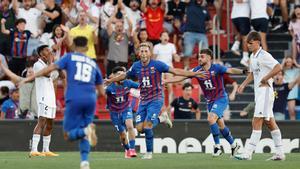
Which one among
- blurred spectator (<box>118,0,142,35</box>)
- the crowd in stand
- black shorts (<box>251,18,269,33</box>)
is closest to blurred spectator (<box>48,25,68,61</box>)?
the crowd in stand

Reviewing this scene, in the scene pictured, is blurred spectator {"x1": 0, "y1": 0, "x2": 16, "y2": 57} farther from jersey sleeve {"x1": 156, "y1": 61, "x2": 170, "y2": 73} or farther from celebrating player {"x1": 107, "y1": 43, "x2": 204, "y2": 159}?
jersey sleeve {"x1": 156, "y1": 61, "x2": 170, "y2": 73}

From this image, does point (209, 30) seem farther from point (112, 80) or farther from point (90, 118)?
point (90, 118)

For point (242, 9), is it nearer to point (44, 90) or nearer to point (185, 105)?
point (185, 105)

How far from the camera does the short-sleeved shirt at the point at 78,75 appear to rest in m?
16.8

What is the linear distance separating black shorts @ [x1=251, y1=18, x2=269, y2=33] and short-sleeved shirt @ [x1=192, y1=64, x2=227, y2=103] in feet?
22.6

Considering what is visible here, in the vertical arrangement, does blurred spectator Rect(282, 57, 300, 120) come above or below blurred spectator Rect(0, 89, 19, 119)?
above

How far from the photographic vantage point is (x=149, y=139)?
21484 millimetres

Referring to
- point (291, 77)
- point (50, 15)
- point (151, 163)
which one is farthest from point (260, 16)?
point (151, 163)

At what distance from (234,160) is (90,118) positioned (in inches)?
188

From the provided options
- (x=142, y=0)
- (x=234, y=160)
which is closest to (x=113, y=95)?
(x=234, y=160)

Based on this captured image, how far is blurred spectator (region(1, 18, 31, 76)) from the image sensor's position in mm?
29406

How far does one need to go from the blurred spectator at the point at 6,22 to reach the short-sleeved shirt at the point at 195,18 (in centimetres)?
512

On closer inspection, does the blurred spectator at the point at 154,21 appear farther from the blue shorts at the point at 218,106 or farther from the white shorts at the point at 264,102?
the white shorts at the point at 264,102

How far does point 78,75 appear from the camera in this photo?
16.8 m
